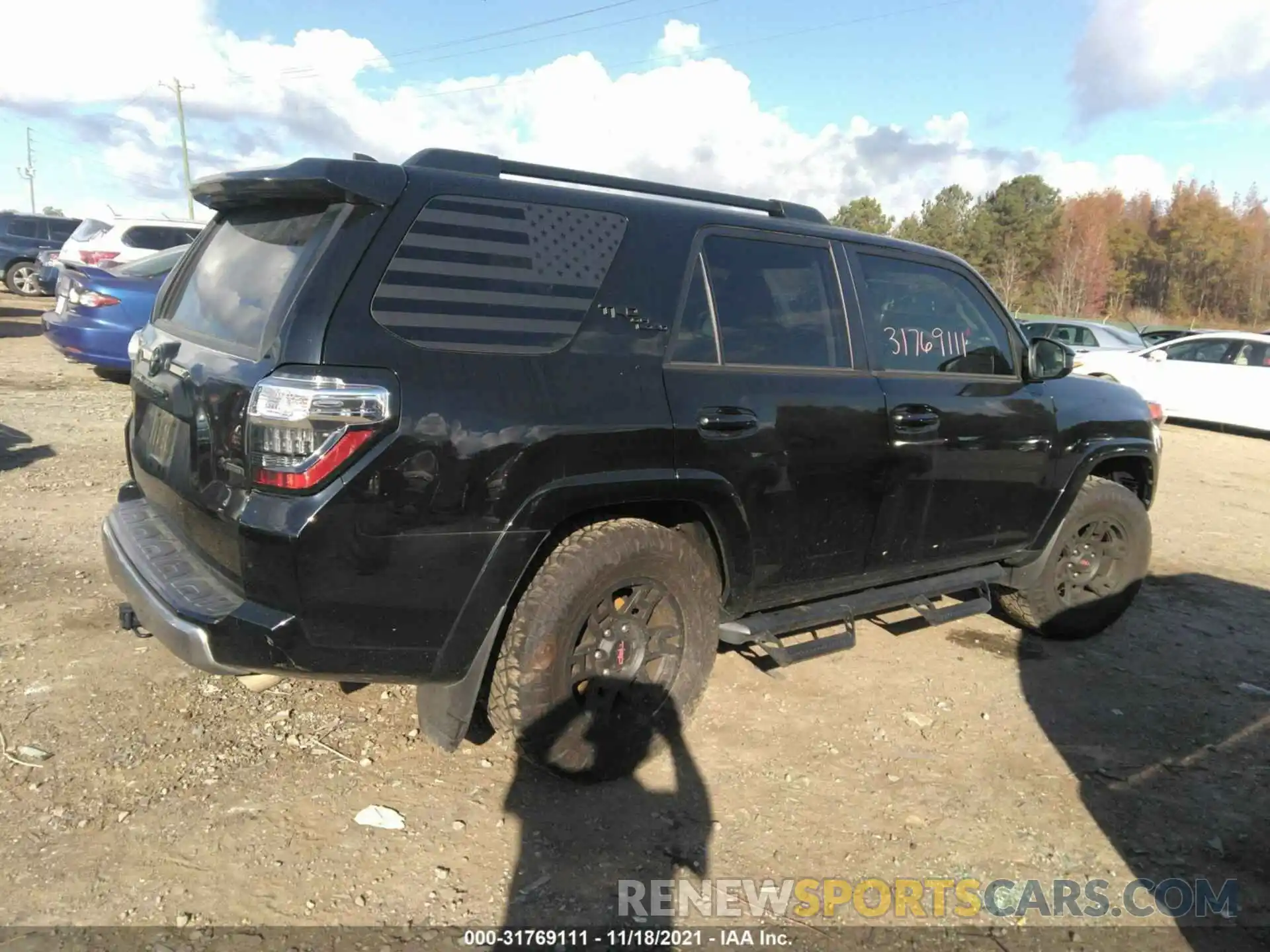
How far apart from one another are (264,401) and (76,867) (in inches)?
56.3

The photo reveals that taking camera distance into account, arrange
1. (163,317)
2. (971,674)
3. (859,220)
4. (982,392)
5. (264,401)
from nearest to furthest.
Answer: (264,401) < (163,317) < (982,392) < (971,674) < (859,220)

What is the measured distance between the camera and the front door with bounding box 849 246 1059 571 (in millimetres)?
3705

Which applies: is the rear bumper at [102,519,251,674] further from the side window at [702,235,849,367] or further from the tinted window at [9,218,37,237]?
the tinted window at [9,218,37,237]

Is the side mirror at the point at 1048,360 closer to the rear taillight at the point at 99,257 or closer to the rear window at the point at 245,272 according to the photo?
the rear window at the point at 245,272

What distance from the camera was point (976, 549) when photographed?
165 inches

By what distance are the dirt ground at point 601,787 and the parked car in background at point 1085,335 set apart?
10.9 m

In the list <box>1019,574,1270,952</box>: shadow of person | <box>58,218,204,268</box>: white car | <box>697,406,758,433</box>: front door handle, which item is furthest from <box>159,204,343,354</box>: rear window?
<box>58,218,204,268</box>: white car

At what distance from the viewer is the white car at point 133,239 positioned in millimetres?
13305

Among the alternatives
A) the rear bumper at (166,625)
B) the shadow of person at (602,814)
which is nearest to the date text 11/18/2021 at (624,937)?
the shadow of person at (602,814)

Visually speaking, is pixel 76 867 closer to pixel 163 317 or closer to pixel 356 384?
pixel 356 384

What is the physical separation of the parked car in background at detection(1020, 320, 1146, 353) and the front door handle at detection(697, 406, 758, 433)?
12.7 m

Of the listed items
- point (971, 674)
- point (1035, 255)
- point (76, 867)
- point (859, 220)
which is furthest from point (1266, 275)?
point (76, 867)

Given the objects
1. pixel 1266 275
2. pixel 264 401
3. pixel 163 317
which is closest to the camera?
pixel 264 401

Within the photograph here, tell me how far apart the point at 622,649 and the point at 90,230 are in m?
15.5
